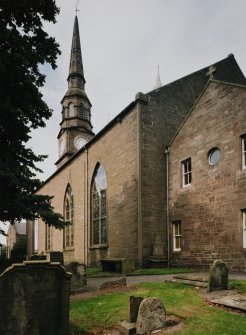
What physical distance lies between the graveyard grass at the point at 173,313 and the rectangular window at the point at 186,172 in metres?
8.88

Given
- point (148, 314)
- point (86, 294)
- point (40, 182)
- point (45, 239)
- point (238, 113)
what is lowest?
point (45, 239)

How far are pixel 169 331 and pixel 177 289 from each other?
3584mm

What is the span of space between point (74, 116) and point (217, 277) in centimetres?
3522

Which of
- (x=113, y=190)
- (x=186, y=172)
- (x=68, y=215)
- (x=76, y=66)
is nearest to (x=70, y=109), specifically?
(x=76, y=66)

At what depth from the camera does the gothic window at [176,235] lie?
Answer: 18.0m

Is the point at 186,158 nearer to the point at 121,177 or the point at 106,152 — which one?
the point at 121,177

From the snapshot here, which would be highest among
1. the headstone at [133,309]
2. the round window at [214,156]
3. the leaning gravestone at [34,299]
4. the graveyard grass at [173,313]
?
the round window at [214,156]

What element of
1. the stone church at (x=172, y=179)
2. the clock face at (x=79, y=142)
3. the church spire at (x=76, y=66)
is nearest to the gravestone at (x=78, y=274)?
the stone church at (x=172, y=179)

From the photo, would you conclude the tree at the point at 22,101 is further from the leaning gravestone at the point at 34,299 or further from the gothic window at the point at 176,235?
the gothic window at the point at 176,235

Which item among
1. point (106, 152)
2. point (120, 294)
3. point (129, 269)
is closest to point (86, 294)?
point (120, 294)

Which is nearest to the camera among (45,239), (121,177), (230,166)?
(230,166)

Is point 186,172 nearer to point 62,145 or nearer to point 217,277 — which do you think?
point 217,277

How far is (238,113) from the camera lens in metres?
15.1

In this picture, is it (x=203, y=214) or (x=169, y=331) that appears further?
(x=203, y=214)
